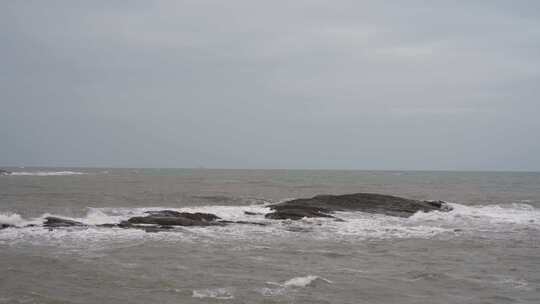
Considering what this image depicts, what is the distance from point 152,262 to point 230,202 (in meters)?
32.8

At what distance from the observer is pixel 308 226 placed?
2805 cm

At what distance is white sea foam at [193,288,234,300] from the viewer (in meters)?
12.3

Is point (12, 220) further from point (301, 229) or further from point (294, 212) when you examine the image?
point (294, 212)

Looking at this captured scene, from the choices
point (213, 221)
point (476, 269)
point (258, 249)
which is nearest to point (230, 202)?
point (213, 221)

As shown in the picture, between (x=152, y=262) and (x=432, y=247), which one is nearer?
(x=152, y=262)

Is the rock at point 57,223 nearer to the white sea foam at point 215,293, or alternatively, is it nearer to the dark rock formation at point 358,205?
the dark rock formation at point 358,205

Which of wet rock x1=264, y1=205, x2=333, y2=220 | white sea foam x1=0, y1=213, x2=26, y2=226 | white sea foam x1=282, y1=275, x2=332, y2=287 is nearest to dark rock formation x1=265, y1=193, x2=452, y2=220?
wet rock x1=264, y1=205, x2=333, y2=220

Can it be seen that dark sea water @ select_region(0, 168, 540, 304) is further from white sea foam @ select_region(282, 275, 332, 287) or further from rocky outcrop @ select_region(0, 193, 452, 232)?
rocky outcrop @ select_region(0, 193, 452, 232)

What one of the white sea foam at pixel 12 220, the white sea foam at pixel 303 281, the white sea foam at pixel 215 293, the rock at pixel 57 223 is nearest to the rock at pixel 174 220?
the rock at pixel 57 223

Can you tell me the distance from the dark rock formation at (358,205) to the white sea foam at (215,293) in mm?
20192

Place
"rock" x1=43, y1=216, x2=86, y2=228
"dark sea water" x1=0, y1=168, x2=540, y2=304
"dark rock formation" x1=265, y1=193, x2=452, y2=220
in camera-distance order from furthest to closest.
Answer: "dark rock formation" x1=265, y1=193, x2=452, y2=220 < "rock" x1=43, y1=216, x2=86, y2=228 < "dark sea water" x1=0, y1=168, x2=540, y2=304

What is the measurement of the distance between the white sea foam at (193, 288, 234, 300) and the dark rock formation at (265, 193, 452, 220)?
20.2m

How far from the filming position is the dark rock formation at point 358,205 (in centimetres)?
3438

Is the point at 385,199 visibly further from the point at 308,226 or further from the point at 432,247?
the point at 432,247
